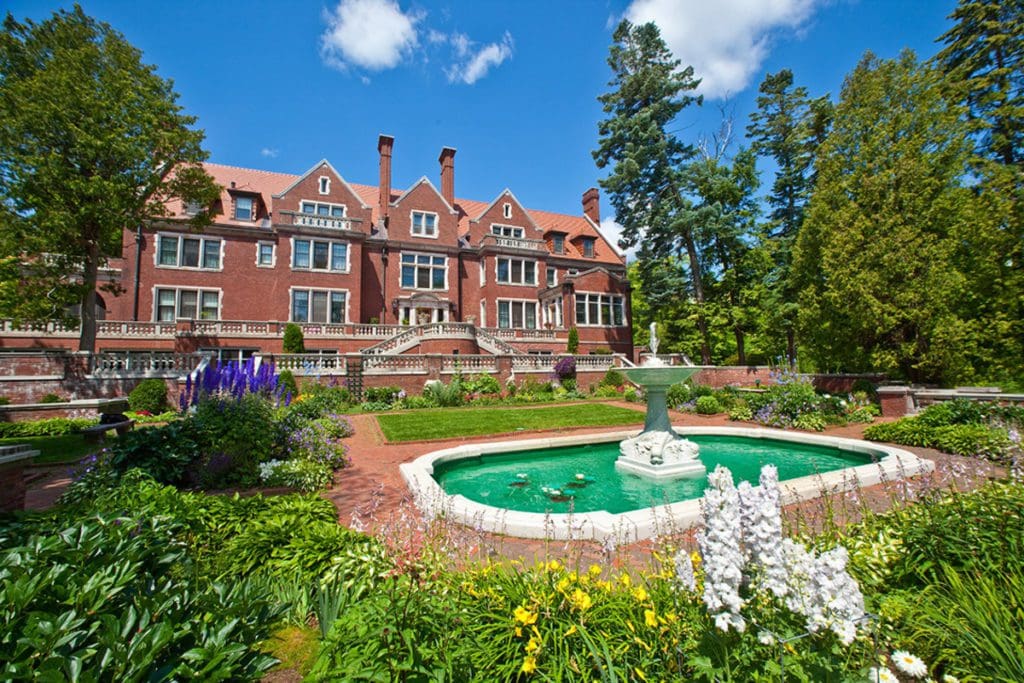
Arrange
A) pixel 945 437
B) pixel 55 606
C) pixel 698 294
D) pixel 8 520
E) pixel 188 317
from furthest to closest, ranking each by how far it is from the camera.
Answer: pixel 698 294
pixel 188 317
pixel 945 437
pixel 8 520
pixel 55 606


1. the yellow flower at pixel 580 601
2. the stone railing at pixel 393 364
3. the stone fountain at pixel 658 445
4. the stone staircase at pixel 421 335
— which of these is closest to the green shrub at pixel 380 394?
the stone railing at pixel 393 364

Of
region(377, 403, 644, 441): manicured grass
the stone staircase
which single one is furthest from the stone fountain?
the stone staircase

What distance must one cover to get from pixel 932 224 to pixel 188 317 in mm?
39275

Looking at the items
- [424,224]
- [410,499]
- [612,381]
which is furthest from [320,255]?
[410,499]

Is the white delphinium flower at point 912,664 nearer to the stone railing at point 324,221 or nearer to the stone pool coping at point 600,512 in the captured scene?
the stone pool coping at point 600,512

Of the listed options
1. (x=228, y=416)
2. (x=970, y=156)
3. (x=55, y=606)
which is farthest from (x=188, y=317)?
(x=970, y=156)

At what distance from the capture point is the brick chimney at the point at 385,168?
1275 inches

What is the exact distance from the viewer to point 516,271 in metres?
34.2

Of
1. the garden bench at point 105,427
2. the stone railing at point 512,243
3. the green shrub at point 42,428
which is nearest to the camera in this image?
the garden bench at point 105,427

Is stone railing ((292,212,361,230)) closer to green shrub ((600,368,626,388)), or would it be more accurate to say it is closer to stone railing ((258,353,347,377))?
stone railing ((258,353,347,377))

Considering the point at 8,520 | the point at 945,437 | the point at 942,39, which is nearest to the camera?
the point at 8,520

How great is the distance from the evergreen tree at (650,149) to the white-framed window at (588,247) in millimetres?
7239

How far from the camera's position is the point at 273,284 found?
93.1 feet

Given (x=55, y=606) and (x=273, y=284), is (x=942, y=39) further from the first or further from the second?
(x=273, y=284)
